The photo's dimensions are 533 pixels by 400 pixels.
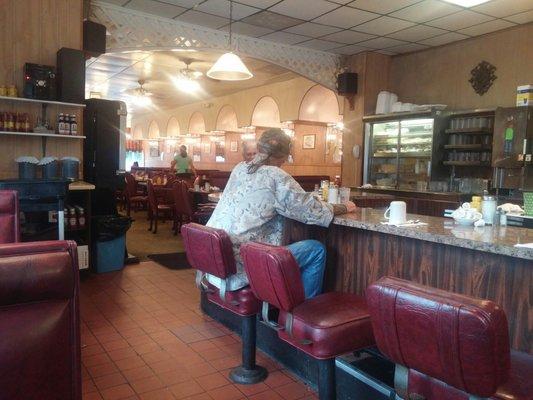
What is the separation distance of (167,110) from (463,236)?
1572 cm

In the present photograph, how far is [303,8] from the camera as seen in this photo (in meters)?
5.50

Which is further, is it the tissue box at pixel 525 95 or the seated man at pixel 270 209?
the tissue box at pixel 525 95

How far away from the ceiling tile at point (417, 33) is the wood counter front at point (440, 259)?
423cm

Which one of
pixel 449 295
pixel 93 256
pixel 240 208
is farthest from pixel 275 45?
pixel 449 295

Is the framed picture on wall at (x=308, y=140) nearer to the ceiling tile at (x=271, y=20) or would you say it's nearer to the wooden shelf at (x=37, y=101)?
the ceiling tile at (x=271, y=20)

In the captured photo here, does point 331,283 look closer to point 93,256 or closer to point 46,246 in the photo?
point 46,246

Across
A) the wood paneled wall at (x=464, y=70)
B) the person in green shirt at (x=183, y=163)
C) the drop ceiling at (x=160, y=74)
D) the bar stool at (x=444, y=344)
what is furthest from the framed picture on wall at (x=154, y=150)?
the bar stool at (x=444, y=344)

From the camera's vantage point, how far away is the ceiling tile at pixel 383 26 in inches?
230

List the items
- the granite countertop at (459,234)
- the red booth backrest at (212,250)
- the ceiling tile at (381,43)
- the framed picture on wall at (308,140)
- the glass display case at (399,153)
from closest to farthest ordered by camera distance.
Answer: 1. the granite countertop at (459,234)
2. the red booth backrest at (212,250)
3. the glass display case at (399,153)
4. the ceiling tile at (381,43)
5. the framed picture on wall at (308,140)

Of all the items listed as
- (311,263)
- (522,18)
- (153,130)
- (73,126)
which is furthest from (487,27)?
(153,130)

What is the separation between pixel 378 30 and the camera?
628 centimetres

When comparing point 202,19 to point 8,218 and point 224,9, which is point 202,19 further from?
point 8,218

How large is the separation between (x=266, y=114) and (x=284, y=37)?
4870 mm

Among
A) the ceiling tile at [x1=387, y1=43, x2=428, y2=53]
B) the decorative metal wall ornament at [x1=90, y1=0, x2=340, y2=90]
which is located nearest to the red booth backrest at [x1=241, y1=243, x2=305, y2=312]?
the decorative metal wall ornament at [x1=90, y1=0, x2=340, y2=90]
